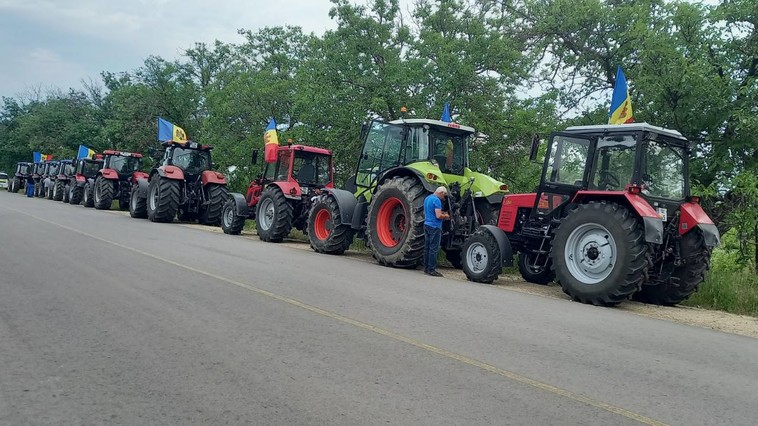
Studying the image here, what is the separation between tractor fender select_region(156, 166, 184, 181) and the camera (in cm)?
1981

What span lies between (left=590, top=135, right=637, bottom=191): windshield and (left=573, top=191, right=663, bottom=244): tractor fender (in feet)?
1.17

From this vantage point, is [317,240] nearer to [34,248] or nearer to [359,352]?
[34,248]

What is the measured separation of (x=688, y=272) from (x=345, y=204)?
698cm

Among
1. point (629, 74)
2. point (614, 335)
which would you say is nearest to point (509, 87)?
point (629, 74)

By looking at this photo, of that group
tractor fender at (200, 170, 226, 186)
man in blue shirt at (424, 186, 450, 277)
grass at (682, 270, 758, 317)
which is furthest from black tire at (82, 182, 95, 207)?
grass at (682, 270, 758, 317)

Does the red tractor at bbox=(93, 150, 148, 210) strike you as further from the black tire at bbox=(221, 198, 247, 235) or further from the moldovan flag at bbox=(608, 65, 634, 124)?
the moldovan flag at bbox=(608, 65, 634, 124)

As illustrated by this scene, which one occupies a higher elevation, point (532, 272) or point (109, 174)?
point (109, 174)

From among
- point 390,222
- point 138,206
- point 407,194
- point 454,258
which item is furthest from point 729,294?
point 138,206

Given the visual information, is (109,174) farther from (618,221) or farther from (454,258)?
(618,221)

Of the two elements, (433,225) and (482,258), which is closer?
(482,258)

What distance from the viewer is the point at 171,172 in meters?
20.0

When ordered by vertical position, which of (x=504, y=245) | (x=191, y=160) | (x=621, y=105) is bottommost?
(x=504, y=245)

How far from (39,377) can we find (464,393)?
300 centimetres

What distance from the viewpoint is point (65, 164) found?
34719mm
